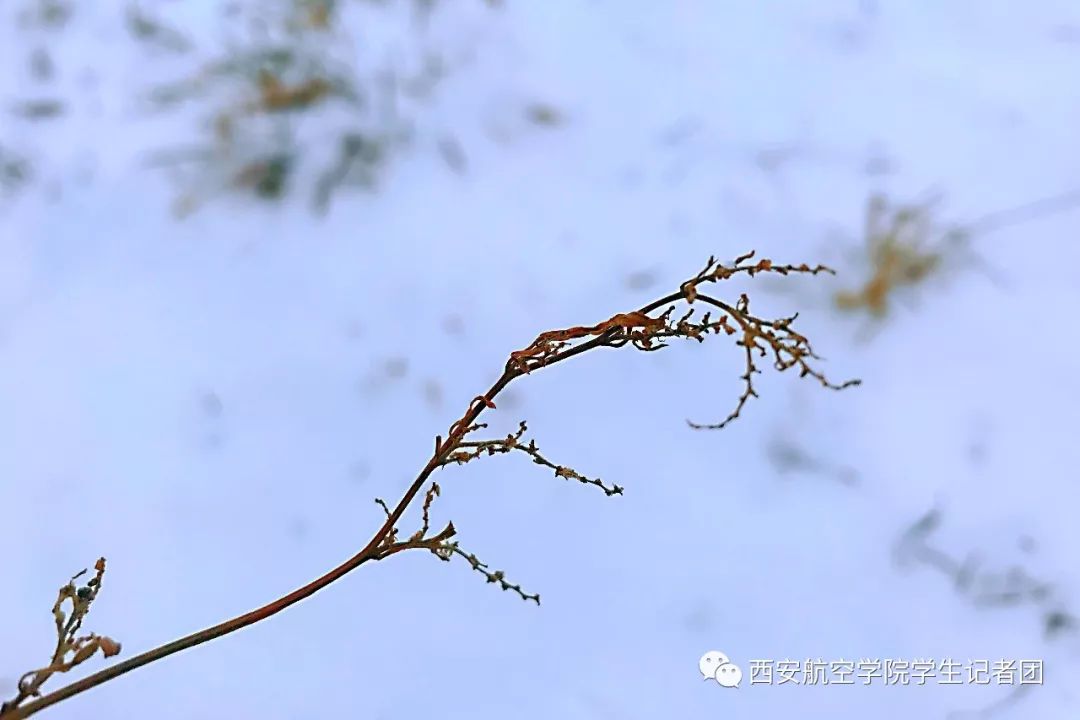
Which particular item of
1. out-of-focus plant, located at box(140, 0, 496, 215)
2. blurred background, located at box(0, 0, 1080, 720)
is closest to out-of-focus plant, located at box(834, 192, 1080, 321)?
blurred background, located at box(0, 0, 1080, 720)

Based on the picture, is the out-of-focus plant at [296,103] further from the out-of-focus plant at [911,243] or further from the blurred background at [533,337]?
the out-of-focus plant at [911,243]

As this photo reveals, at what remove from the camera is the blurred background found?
693 millimetres

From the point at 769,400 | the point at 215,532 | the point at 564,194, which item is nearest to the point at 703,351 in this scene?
the point at 769,400

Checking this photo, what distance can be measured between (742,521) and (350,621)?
30 cm

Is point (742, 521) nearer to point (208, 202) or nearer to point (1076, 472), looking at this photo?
point (1076, 472)

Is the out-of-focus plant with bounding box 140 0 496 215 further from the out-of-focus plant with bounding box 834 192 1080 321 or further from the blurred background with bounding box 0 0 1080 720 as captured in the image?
the out-of-focus plant with bounding box 834 192 1080 321

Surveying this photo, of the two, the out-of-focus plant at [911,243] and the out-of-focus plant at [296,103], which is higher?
the out-of-focus plant at [296,103]

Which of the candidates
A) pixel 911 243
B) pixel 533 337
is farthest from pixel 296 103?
pixel 911 243

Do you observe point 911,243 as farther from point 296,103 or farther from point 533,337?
point 296,103

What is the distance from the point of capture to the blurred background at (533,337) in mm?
693

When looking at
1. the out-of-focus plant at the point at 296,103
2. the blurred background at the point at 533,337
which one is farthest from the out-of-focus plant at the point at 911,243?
the out-of-focus plant at the point at 296,103

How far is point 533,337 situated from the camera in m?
0.75

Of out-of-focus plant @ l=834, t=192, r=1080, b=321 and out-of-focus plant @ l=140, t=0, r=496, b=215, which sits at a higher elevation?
out-of-focus plant @ l=140, t=0, r=496, b=215

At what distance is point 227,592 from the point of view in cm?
69
